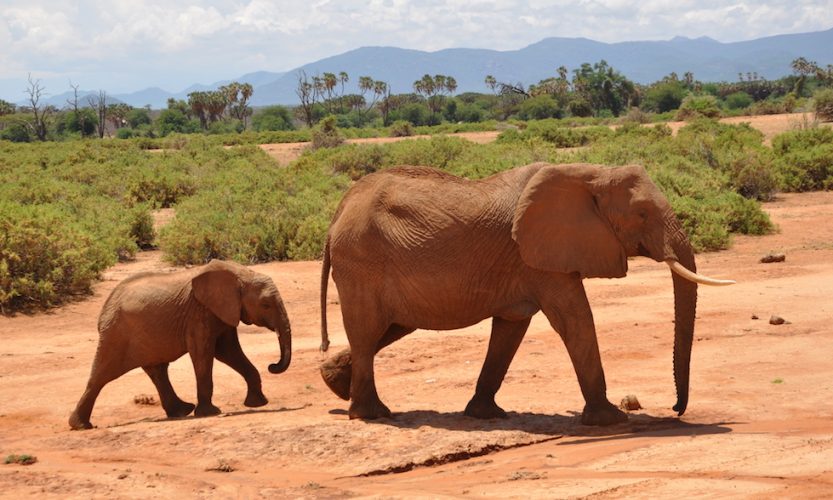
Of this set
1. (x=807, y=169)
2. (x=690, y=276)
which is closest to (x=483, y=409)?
→ (x=690, y=276)

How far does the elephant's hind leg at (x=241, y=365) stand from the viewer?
34.9 feet

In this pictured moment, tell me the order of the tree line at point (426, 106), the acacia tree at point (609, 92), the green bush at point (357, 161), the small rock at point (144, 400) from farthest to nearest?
the acacia tree at point (609, 92), the tree line at point (426, 106), the green bush at point (357, 161), the small rock at point (144, 400)

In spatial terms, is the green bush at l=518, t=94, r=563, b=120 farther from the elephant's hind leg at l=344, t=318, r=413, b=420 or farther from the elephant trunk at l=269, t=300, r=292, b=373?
the elephant's hind leg at l=344, t=318, r=413, b=420

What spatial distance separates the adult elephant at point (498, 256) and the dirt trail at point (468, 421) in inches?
26.1

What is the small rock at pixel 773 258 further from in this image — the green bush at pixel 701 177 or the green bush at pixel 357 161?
the green bush at pixel 357 161

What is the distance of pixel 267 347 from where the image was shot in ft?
45.0

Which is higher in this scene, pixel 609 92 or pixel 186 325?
pixel 609 92

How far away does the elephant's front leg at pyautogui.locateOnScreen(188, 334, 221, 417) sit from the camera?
399 inches

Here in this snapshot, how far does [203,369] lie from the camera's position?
10.2 meters

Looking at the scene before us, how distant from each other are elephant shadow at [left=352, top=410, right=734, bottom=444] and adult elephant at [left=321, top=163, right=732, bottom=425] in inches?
5.6

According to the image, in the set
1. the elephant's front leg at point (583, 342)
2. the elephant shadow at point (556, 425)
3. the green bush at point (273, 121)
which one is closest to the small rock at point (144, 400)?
the elephant shadow at point (556, 425)

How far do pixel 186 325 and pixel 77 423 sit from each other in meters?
1.42

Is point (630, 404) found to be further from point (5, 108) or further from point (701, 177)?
point (5, 108)

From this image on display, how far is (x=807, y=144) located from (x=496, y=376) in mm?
26048
